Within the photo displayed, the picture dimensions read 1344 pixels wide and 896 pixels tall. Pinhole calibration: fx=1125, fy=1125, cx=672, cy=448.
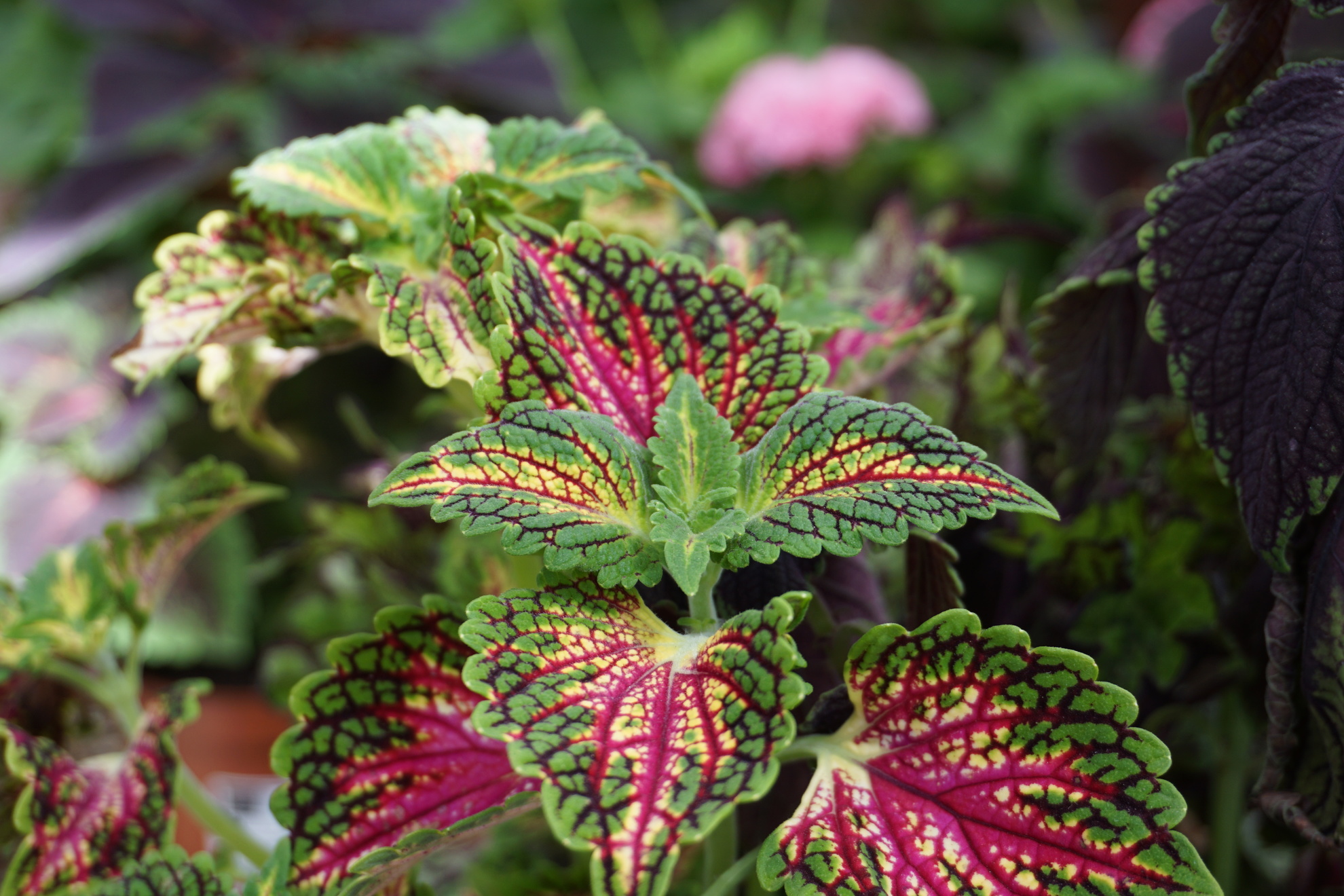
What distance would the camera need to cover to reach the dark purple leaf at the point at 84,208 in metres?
1.23

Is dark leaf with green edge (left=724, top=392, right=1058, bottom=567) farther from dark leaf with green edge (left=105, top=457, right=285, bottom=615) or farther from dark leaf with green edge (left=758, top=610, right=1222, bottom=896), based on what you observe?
dark leaf with green edge (left=105, top=457, right=285, bottom=615)

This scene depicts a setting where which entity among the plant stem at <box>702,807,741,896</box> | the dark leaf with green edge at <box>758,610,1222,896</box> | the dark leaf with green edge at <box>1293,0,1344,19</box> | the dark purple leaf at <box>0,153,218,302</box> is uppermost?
the dark purple leaf at <box>0,153,218,302</box>

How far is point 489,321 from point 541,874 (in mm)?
259

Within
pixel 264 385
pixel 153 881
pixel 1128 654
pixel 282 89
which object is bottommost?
pixel 1128 654

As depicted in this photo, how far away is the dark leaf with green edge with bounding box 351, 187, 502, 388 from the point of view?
39 cm

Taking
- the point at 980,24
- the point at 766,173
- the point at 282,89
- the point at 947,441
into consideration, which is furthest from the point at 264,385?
the point at 980,24

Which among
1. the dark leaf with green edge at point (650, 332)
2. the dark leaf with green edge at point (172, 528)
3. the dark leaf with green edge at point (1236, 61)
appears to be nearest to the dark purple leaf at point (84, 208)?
the dark leaf with green edge at point (172, 528)

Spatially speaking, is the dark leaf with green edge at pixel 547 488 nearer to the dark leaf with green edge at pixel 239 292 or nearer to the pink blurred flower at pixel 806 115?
the dark leaf with green edge at pixel 239 292

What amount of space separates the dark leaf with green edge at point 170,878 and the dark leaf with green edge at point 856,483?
0.76ft

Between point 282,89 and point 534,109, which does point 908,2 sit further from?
point 282,89

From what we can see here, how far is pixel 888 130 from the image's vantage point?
5.29ft

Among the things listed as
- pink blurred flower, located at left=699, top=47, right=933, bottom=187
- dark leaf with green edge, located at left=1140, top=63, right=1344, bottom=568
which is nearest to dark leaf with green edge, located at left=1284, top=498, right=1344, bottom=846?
dark leaf with green edge, located at left=1140, top=63, right=1344, bottom=568

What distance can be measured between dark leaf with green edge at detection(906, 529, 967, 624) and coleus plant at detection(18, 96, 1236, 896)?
5cm

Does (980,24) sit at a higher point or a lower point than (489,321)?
lower
